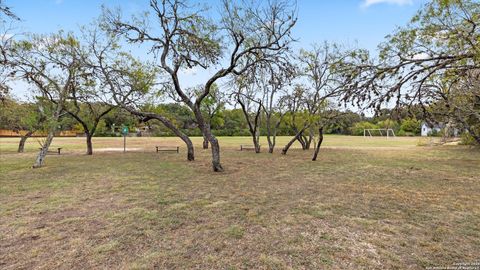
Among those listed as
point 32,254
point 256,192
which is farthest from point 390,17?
point 32,254

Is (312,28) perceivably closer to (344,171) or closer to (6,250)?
(344,171)

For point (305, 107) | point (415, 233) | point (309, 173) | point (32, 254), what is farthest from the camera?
point (305, 107)

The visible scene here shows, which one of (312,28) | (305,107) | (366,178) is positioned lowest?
(366,178)

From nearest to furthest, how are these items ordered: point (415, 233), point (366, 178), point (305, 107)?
point (415, 233) < point (366, 178) < point (305, 107)

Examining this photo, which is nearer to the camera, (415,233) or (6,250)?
(6,250)

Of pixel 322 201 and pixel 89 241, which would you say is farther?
pixel 322 201

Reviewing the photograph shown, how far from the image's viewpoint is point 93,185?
7188mm

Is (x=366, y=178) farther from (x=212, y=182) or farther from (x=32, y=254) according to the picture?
(x=32, y=254)

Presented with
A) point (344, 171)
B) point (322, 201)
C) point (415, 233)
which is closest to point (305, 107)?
point (344, 171)

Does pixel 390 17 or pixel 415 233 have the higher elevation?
pixel 390 17

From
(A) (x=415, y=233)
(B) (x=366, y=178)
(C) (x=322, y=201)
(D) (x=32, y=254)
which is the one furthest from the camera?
(B) (x=366, y=178)

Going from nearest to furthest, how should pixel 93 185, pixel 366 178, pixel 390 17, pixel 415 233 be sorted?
pixel 415 233 < pixel 390 17 < pixel 93 185 < pixel 366 178

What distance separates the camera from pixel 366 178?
27.0 ft

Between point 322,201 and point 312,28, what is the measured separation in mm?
4886
